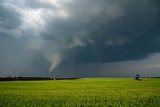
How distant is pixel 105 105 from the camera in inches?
774

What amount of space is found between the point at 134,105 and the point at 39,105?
21.9ft

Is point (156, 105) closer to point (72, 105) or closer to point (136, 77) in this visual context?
point (72, 105)

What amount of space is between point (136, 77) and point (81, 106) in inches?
3473

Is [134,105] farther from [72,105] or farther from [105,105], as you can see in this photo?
[72,105]

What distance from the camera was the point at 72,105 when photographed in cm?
1966

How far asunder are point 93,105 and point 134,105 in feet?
9.40

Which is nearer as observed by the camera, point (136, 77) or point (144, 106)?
point (144, 106)

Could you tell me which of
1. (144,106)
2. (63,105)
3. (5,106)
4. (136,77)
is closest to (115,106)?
(144,106)

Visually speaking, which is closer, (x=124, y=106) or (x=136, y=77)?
(x=124, y=106)

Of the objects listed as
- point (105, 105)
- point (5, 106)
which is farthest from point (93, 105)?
point (5, 106)

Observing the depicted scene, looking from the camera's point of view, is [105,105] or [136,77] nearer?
[105,105]

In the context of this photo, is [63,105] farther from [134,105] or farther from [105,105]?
[134,105]

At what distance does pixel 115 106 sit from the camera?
1897 centimetres

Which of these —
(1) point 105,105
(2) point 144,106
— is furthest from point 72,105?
(2) point 144,106
